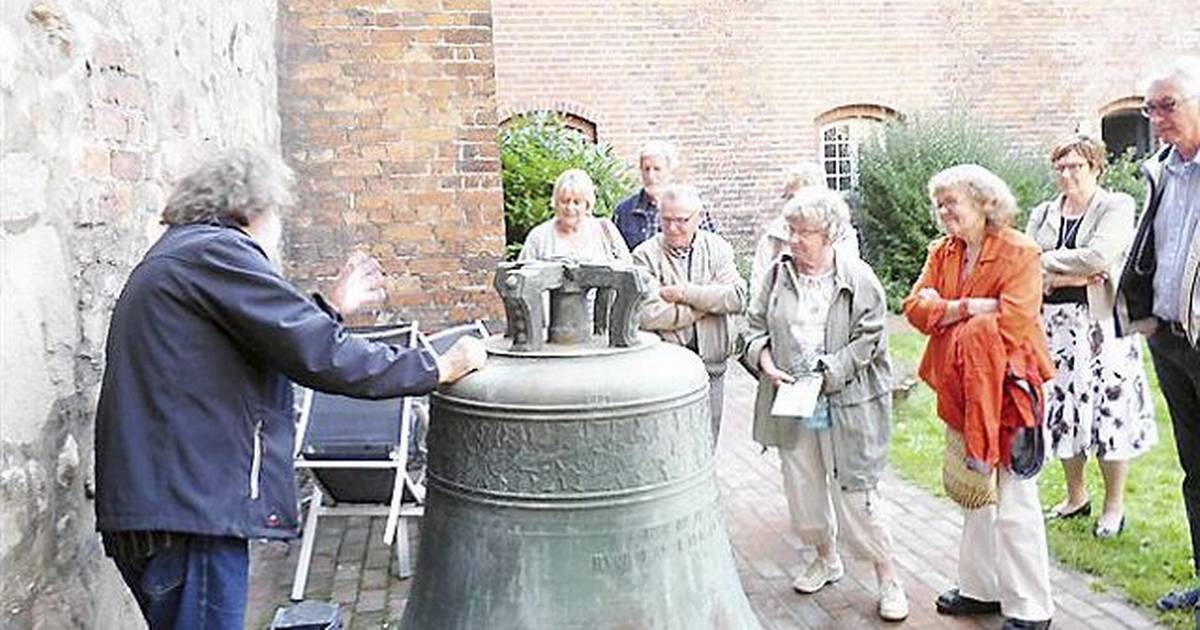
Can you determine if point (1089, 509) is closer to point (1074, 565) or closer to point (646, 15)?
point (1074, 565)

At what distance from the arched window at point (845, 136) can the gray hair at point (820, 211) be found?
9.75 metres

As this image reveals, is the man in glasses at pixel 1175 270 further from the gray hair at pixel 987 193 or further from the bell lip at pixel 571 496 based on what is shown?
the bell lip at pixel 571 496

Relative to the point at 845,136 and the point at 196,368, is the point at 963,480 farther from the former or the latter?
the point at 845,136

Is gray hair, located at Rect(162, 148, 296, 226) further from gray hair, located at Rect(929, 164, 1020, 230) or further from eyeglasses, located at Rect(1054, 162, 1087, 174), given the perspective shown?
eyeglasses, located at Rect(1054, 162, 1087, 174)

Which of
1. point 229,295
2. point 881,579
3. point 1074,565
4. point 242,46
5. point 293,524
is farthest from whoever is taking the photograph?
point 242,46

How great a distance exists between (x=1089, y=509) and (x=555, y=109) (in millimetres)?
8403

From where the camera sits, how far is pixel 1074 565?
476cm

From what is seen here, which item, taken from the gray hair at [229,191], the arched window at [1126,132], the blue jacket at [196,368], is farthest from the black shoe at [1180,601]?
the arched window at [1126,132]

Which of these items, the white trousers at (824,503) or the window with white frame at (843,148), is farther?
the window with white frame at (843,148)

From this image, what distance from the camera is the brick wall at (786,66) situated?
12695 mm

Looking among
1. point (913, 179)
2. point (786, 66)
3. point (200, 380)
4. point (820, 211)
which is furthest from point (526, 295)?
point (786, 66)

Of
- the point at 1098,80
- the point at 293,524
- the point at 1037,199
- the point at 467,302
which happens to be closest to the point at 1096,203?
the point at 467,302

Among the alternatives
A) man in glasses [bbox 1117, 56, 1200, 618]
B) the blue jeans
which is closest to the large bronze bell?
the blue jeans

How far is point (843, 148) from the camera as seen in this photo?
1413 cm
